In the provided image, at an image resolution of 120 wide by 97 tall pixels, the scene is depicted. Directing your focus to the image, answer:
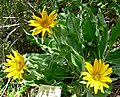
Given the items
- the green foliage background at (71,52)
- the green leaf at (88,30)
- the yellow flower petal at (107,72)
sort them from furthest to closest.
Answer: the green leaf at (88,30) < the green foliage background at (71,52) < the yellow flower petal at (107,72)

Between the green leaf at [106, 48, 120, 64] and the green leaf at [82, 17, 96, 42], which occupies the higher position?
the green leaf at [82, 17, 96, 42]

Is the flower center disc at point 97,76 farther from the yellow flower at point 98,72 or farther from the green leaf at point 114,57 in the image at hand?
the green leaf at point 114,57

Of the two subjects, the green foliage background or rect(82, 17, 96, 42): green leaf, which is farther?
rect(82, 17, 96, 42): green leaf

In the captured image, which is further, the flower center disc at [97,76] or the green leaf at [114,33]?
the green leaf at [114,33]

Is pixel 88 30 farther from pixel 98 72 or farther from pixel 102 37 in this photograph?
pixel 98 72

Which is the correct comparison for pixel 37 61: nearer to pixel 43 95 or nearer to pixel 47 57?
pixel 47 57

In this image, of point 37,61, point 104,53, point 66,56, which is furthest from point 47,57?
point 104,53

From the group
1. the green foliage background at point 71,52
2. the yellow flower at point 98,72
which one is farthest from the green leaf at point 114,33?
the yellow flower at point 98,72

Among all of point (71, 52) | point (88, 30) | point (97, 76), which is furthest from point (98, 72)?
point (88, 30)

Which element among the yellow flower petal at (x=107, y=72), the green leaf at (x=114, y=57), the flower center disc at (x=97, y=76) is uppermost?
the green leaf at (x=114, y=57)

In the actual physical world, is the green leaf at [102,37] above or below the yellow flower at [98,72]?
above

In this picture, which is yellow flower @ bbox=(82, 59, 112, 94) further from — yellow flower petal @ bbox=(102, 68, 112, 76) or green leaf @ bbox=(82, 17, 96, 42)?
green leaf @ bbox=(82, 17, 96, 42)

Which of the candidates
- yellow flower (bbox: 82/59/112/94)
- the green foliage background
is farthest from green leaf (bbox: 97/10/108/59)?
yellow flower (bbox: 82/59/112/94)
